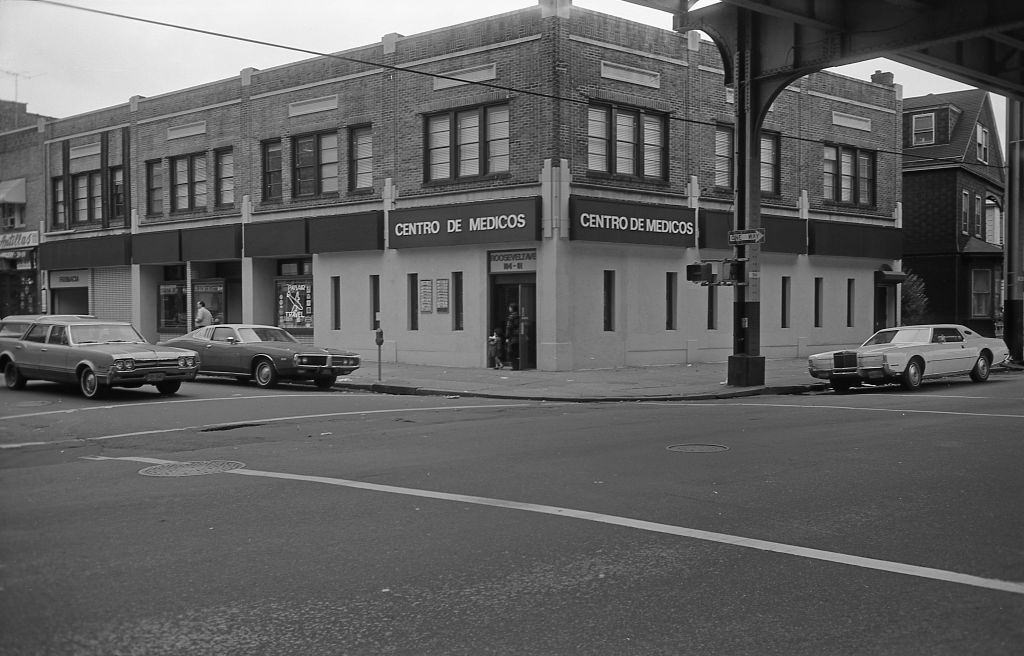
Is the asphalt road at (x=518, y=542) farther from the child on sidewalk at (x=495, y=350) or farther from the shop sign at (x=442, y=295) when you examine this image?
the shop sign at (x=442, y=295)

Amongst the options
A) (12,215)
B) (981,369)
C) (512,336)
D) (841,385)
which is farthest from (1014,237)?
(12,215)

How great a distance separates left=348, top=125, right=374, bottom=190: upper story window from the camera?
92.1ft

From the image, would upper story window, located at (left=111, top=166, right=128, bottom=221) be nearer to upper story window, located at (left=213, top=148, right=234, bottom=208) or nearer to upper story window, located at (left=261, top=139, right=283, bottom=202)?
upper story window, located at (left=213, top=148, right=234, bottom=208)

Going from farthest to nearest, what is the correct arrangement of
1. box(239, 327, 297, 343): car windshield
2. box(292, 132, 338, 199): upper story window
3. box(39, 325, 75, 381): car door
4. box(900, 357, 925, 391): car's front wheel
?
box(292, 132, 338, 199): upper story window < box(239, 327, 297, 343): car windshield < box(900, 357, 925, 391): car's front wheel < box(39, 325, 75, 381): car door

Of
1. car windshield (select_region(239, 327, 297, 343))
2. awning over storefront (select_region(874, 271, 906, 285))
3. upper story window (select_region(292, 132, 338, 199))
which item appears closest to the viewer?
car windshield (select_region(239, 327, 297, 343))

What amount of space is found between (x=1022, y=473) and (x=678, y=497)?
3.76m

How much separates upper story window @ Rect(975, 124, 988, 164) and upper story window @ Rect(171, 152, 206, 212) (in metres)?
33.2

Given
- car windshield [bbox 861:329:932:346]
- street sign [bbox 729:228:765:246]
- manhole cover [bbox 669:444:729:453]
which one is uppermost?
street sign [bbox 729:228:765:246]

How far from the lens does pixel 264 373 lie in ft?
68.8

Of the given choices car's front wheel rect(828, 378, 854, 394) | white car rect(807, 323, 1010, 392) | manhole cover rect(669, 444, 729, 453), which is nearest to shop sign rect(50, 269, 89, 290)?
white car rect(807, 323, 1010, 392)

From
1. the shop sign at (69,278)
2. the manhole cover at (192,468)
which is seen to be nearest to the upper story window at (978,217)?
the shop sign at (69,278)

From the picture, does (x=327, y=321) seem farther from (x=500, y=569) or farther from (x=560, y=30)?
(x=500, y=569)

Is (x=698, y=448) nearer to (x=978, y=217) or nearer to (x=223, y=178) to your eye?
(x=223, y=178)

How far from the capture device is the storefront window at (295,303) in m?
30.7
